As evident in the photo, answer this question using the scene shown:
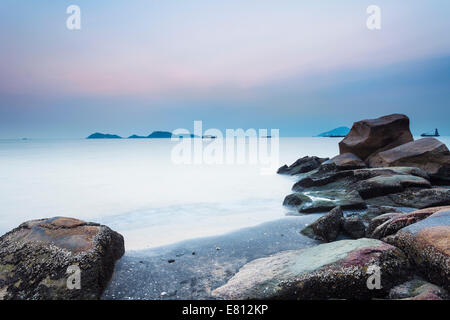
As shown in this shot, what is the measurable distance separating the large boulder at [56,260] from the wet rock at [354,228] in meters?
3.84

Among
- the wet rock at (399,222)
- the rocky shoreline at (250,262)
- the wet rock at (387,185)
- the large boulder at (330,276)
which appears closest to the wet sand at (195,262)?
the rocky shoreline at (250,262)

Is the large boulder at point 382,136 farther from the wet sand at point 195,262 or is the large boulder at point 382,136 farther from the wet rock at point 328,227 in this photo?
the wet rock at point 328,227

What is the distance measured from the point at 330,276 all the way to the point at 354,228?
2.13m

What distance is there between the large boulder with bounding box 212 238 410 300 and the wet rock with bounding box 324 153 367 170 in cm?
920

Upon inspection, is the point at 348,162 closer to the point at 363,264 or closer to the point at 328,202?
the point at 328,202

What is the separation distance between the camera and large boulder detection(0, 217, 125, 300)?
2.95 meters

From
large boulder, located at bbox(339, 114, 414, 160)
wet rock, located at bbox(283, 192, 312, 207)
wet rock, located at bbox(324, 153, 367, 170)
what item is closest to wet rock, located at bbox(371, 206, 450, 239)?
wet rock, located at bbox(283, 192, 312, 207)

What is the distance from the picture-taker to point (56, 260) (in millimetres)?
3238

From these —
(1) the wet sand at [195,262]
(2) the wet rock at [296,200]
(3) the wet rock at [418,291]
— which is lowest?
(1) the wet sand at [195,262]

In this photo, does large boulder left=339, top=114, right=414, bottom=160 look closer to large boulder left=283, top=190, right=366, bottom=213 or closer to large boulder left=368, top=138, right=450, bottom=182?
large boulder left=368, top=138, right=450, bottom=182

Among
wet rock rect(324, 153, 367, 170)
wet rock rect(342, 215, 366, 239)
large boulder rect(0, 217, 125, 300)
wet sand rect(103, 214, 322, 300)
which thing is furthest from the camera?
wet rock rect(324, 153, 367, 170)

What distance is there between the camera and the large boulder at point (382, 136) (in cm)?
1301
